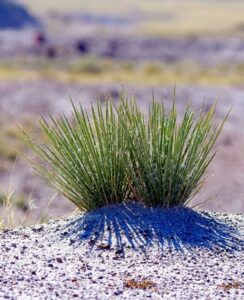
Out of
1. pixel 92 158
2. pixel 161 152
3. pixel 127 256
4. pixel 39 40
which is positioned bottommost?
pixel 127 256

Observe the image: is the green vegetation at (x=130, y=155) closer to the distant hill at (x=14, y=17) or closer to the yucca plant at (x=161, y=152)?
the yucca plant at (x=161, y=152)

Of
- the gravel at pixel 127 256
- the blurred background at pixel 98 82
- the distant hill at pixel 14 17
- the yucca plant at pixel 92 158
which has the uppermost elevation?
the distant hill at pixel 14 17

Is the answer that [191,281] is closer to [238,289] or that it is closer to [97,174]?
[238,289]

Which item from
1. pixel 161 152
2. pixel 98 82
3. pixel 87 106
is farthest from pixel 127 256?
pixel 98 82

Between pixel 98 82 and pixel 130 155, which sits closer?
pixel 130 155

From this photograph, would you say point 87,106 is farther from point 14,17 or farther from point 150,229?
point 14,17

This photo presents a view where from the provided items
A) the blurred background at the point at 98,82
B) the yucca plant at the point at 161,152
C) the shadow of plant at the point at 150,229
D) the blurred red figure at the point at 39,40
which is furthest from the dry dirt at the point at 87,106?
the blurred red figure at the point at 39,40
